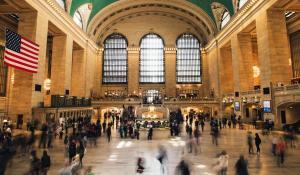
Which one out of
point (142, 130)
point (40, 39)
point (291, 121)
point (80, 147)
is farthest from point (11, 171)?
point (291, 121)

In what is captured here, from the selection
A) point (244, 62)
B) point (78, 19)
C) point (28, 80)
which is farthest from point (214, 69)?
point (28, 80)

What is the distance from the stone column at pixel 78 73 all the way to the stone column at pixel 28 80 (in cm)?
1039

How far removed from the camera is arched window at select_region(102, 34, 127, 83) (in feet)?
126

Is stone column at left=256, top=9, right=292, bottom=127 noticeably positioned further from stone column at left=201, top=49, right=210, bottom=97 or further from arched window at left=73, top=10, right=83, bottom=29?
arched window at left=73, top=10, right=83, bottom=29

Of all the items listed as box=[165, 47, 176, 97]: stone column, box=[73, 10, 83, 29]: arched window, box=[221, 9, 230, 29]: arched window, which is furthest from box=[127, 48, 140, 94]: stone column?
box=[221, 9, 230, 29]: arched window

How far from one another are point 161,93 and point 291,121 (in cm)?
2314

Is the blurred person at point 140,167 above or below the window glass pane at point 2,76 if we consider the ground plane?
below

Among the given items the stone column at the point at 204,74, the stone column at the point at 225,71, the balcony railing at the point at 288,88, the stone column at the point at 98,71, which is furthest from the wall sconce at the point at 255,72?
the stone column at the point at 98,71

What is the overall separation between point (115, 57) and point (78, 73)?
10936mm

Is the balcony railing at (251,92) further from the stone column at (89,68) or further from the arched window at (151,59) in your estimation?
the stone column at (89,68)

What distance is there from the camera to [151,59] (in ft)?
127

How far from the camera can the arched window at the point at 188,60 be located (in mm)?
38438

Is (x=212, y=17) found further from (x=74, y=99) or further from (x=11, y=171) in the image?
(x=11, y=171)

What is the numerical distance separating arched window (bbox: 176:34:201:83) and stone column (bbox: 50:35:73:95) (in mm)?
21042
